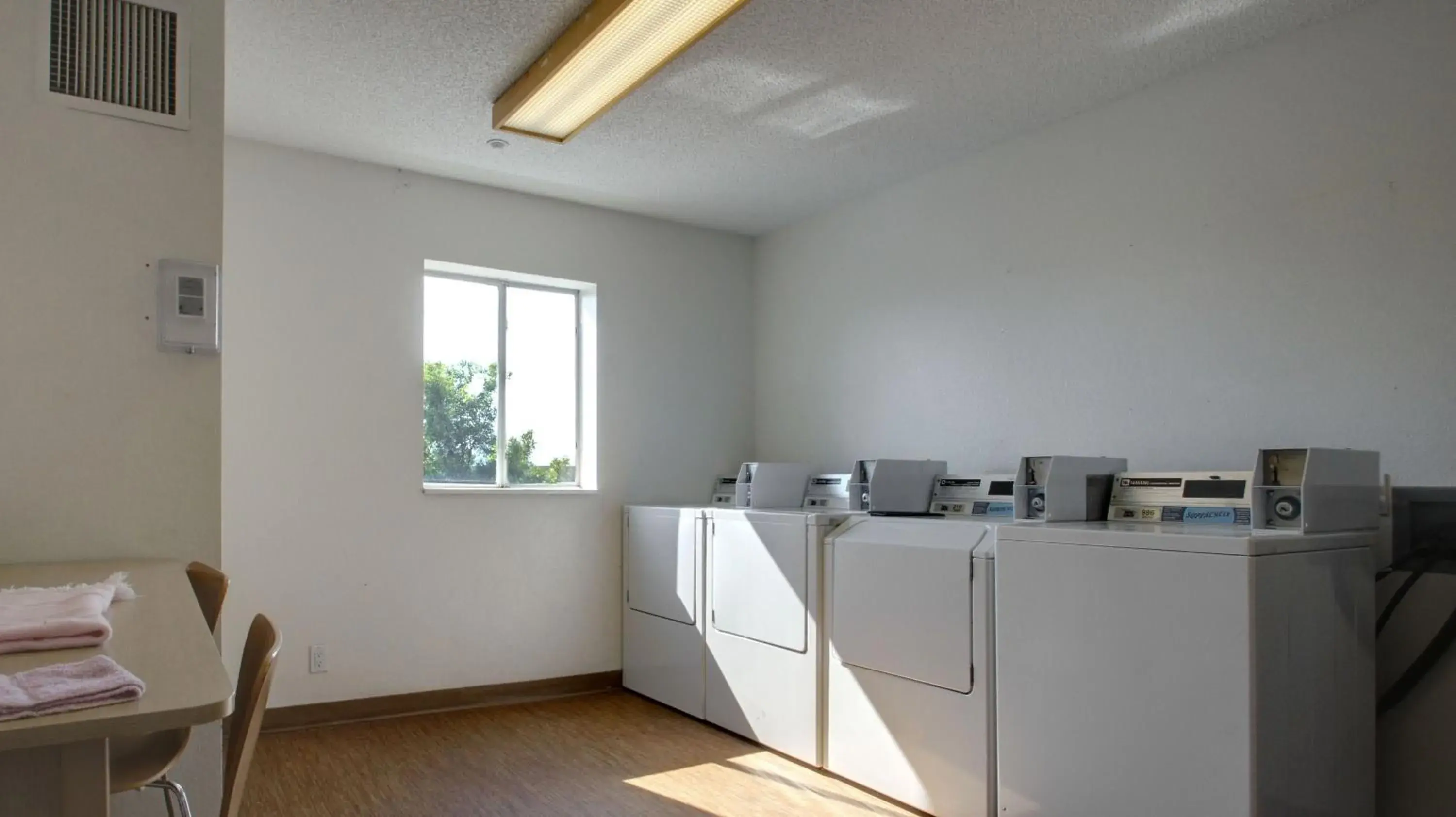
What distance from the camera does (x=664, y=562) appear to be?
455 cm

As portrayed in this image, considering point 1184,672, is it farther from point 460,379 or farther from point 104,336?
point 460,379

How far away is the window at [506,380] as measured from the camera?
14.9ft

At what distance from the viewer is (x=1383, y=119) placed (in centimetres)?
276

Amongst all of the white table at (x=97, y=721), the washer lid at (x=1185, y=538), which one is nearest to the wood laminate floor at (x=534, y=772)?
the washer lid at (x=1185, y=538)

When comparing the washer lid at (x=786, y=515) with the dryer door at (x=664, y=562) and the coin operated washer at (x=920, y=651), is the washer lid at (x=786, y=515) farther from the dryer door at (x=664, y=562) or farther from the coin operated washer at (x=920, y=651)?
the dryer door at (x=664, y=562)

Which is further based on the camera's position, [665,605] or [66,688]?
[665,605]

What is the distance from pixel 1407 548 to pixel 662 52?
2639 millimetres

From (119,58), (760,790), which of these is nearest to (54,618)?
(119,58)

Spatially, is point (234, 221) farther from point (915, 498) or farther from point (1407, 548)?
point (1407, 548)

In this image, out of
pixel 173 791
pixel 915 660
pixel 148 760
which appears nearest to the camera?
pixel 148 760

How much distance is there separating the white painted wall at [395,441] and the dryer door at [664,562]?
0.18 m

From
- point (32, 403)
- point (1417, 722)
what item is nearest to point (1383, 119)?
point (1417, 722)

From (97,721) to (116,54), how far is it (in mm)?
2220

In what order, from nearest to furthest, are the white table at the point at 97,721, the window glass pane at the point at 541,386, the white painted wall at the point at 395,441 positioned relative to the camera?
the white table at the point at 97,721
the white painted wall at the point at 395,441
the window glass pane at the point at 541,386
